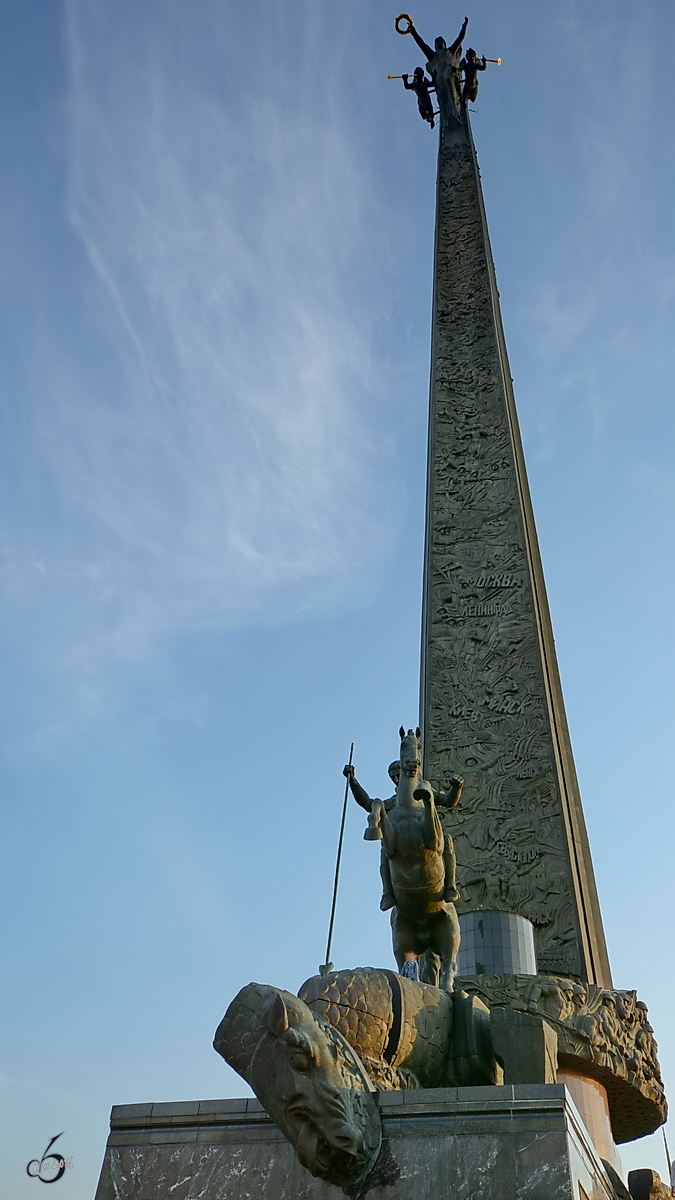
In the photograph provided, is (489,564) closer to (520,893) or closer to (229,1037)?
(520,893)

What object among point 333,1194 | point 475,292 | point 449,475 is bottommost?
point 333,1194

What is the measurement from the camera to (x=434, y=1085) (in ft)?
14.0

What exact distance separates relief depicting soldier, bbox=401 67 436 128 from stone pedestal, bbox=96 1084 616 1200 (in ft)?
68.3

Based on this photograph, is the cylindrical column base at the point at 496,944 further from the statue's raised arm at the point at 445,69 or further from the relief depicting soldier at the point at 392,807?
the statue's raised arm at the point at 445,69

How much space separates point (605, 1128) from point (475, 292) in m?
12.1

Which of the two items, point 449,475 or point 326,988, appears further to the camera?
point 449,475

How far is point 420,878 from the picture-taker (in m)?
6.53

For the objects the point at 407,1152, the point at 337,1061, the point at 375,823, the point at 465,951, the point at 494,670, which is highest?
the point at 494,670

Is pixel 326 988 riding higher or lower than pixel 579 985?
lower

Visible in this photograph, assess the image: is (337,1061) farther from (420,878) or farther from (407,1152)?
(420,878)

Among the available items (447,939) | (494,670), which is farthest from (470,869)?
(447,939)

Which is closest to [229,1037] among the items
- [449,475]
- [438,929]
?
[438,929]

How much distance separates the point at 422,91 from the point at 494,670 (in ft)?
45.5

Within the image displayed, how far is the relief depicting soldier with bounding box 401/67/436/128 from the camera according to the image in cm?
2094
